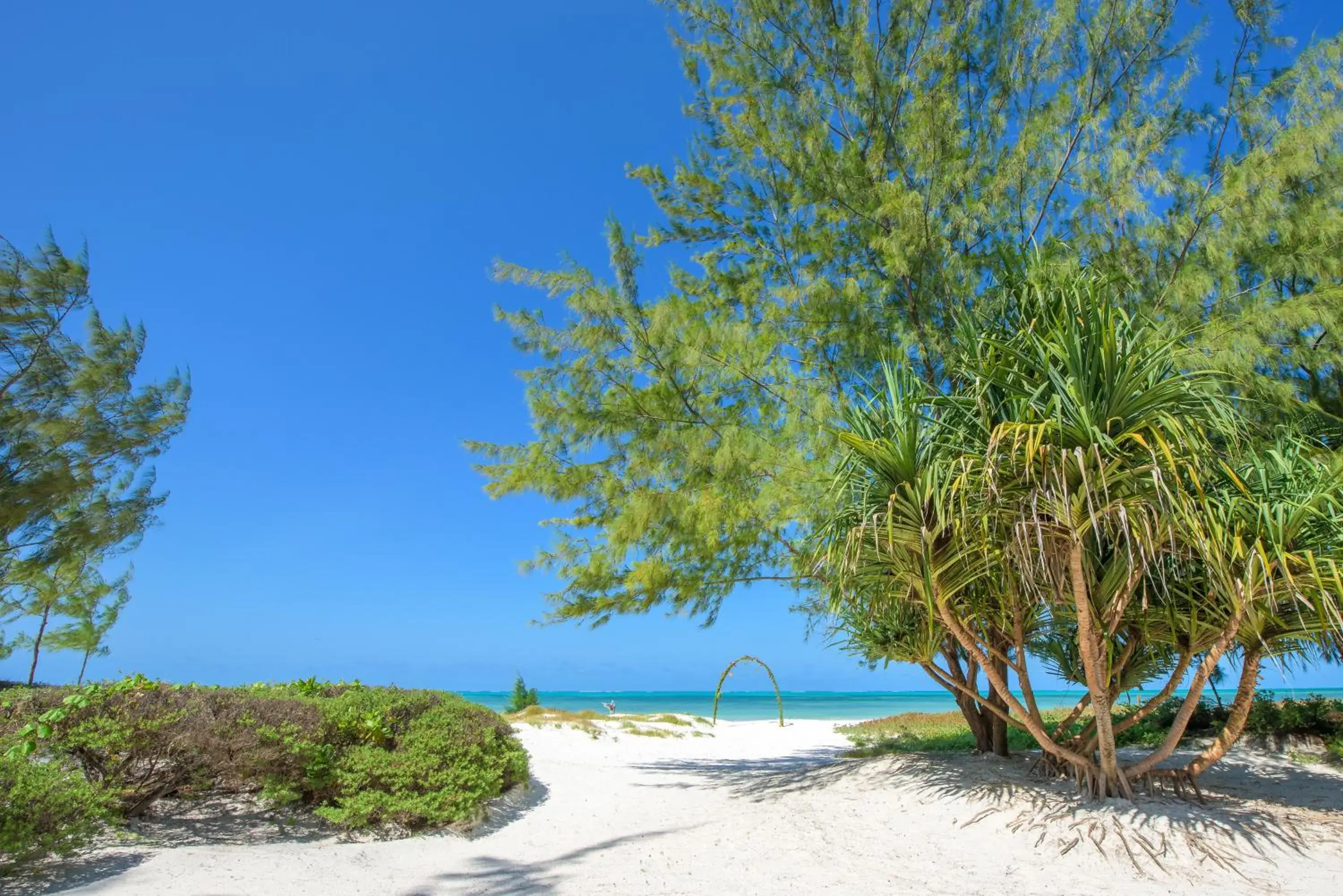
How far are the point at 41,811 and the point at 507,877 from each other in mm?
2513

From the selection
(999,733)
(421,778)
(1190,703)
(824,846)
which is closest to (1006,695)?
(1190,703)

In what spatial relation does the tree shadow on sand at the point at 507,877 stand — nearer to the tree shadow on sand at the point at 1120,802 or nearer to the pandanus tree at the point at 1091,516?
the tree shadow on sand at the point at 1120,802

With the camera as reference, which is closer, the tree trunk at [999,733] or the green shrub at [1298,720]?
the tree trunk at [999,733]

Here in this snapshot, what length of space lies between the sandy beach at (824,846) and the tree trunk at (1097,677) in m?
0.27

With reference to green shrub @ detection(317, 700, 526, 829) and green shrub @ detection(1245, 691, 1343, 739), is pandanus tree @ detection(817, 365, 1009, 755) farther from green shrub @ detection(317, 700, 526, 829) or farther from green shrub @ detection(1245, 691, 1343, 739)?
green shrub @ detection(1245, 691, 1343, 739)

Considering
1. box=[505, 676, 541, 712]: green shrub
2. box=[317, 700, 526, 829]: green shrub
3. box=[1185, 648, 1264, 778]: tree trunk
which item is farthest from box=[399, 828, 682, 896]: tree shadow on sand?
box=[505, 676, 541, 712]: green shrub

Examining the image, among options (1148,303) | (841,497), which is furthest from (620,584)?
(1148,303)

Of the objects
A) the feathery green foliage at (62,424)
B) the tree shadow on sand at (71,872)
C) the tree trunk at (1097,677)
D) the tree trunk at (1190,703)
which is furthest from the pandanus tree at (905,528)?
the feathery green foliage at (62,424)

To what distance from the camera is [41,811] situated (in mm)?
3936

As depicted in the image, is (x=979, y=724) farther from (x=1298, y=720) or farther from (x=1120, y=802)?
(x=1298, y=720)

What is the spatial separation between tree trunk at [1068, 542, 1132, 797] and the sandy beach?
10.5 inches

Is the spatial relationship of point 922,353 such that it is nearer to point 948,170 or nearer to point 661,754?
Result: point 948,170

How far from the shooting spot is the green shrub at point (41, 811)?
12.6ft

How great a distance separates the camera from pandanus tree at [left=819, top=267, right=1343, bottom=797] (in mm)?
4656
